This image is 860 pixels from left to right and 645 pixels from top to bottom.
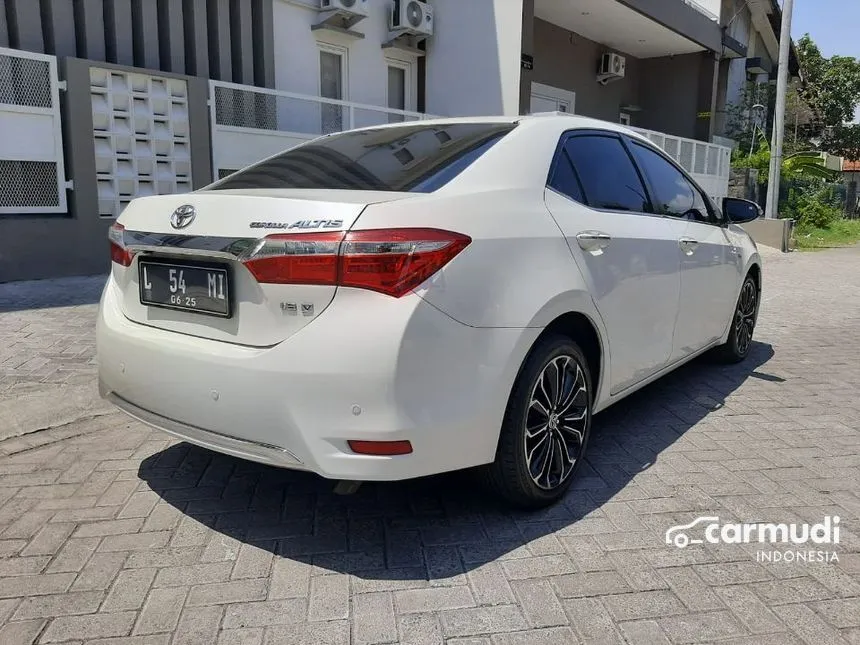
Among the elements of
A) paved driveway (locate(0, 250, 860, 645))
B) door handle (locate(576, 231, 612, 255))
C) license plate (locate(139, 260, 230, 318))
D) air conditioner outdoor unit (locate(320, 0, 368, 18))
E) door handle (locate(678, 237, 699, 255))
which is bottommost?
paved driveway (locate(0, 250, 860, 645))

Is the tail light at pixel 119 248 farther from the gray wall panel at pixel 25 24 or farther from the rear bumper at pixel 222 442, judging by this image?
the gray wall panel at pixel 25 24

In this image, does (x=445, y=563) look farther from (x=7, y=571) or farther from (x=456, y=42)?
(x=456, y=42)

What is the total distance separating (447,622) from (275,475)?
136 cm

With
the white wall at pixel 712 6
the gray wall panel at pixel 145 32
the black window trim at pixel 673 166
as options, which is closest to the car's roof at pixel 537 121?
the black window trim at pixel 673 166

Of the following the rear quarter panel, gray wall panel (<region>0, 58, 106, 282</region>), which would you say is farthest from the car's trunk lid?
gray wall panel (<region>0, 58, 106, 282</region>)

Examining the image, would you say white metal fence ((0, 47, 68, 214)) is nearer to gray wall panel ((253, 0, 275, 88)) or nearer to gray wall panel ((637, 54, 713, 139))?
gray wall panel ((253, 0, 275, 88))

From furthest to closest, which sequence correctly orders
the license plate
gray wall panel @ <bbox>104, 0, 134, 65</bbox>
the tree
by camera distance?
1. the tree
2. gray wall panel @ <bbox>104, 0, 134, 65</bbox>
3. the license plate

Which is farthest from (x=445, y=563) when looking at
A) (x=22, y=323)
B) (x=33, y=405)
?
(x=22, y=323)

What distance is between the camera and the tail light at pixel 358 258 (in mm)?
2287

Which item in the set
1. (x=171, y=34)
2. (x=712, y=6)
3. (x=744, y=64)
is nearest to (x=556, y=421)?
(x=171, y=34)

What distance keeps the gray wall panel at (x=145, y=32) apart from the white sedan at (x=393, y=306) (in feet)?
21.7

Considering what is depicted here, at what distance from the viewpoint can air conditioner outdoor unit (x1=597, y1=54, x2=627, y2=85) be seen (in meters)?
17.9

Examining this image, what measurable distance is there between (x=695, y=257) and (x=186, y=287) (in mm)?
2890

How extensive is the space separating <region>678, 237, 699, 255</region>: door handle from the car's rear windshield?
4.51ft
